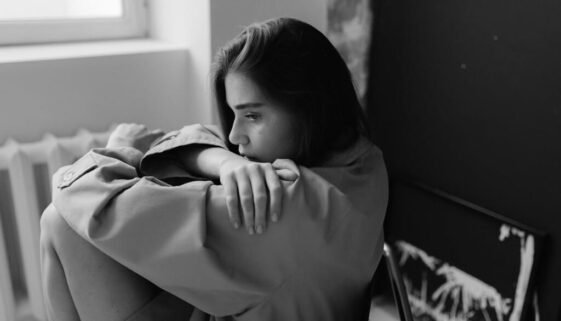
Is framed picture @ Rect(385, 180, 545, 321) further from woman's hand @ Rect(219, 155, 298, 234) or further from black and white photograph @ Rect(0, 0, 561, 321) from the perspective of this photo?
woman's hand @ Rect(219, 155, 298, 234)

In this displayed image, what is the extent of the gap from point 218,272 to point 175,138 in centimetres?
31

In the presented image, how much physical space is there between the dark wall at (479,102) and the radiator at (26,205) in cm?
83

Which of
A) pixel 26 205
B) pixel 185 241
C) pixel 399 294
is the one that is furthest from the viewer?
pixel 26 205

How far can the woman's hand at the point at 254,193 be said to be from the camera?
0.69m

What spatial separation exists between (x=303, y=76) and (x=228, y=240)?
264 mm

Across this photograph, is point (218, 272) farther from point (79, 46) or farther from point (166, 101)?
point (79, 46)

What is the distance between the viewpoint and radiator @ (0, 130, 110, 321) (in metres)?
1.41

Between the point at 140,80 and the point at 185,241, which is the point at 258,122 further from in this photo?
the point at 140,80

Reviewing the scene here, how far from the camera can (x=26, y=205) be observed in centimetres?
144

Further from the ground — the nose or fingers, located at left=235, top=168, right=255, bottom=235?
the nose

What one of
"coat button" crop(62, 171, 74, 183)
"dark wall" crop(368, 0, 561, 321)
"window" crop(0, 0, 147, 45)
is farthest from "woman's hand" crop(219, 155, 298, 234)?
"window" crop(0, 0, 147, 45)

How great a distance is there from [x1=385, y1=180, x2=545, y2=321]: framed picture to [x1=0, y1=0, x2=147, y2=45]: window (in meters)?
0.94

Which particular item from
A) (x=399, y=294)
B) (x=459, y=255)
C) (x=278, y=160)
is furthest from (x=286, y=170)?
(x=459, y=255)

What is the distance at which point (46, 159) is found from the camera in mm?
1436
